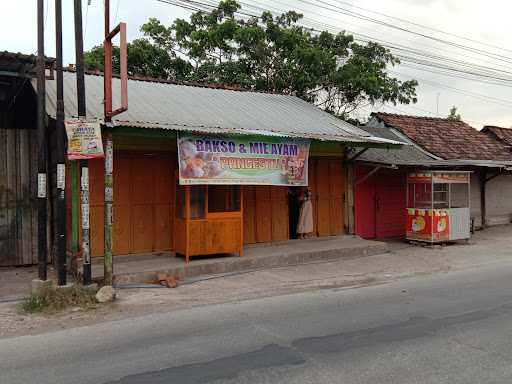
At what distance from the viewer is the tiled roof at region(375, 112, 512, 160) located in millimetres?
17250

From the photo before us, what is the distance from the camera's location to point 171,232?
10977 millimetres

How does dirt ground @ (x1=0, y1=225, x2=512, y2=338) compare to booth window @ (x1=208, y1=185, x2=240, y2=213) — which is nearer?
dirt ground @ (x1=0, y1=225, x2=512, y2=338)

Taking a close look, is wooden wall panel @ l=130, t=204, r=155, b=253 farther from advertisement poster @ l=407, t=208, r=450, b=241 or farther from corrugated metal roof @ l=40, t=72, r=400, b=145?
advertisement poster @ l=407, t=208, r=450, b=241

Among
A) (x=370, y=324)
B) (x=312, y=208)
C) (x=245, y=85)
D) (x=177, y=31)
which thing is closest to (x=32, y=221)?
(x=312, y=208)

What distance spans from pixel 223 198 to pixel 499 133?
49.0 feet

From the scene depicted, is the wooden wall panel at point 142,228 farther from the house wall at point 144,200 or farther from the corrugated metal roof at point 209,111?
the corrugated metal roof at point 209,111

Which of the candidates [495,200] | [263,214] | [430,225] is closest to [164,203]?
[263,214]

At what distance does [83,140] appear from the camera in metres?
7.60

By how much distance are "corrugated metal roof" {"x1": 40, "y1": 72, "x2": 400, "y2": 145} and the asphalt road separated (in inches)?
158

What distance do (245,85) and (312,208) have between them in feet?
29.5

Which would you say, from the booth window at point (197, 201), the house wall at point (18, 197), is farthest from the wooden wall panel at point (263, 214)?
the house wall at point (18, 197)

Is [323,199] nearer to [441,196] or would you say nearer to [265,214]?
[265,214]

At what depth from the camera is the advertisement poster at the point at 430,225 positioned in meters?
13.8

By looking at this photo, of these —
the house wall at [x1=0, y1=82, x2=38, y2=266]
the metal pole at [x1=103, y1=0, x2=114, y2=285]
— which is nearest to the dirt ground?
the house wall at [x1=0, y1=82, x2=38, y2=266]
